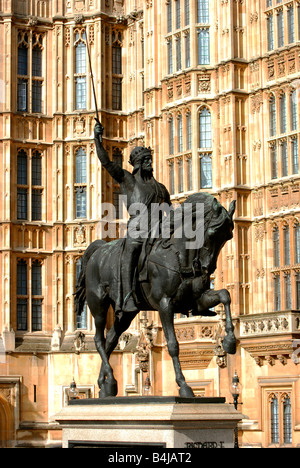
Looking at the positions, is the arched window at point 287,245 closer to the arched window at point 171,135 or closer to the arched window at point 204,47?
the arched window at point 171,135

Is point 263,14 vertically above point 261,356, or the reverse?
point 263,14

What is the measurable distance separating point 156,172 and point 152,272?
22.9m

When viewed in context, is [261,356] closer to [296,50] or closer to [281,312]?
[281,312]

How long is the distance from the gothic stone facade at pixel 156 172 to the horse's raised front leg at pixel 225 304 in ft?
55.8

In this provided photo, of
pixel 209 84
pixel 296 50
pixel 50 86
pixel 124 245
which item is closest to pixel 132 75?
pixel 50 86

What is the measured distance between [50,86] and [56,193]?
437 centimetres

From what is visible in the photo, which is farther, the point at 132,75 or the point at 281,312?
the point at 132,75

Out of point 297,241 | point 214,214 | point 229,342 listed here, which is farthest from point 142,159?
point 297,241

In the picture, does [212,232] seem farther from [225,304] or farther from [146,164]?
[146,164]

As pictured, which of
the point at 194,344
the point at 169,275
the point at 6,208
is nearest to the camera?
the point at 169,275

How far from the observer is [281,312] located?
3108 centimetres

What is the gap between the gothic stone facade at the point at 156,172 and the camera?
3284 cm

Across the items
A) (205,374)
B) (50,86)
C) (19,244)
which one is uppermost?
(50,86)

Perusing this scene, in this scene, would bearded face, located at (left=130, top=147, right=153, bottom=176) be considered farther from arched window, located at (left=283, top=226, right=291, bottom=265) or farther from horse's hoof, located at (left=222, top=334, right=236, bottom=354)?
arched window, located at (left=283, top=226, right=291, bottom=265)
